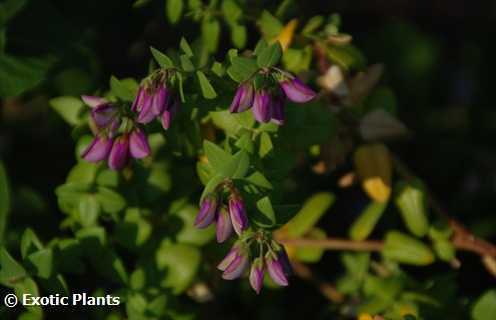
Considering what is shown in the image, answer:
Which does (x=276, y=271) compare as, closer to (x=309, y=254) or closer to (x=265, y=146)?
(x=265, y=146)

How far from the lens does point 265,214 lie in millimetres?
1173

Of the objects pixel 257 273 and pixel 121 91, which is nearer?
pixel 257 273

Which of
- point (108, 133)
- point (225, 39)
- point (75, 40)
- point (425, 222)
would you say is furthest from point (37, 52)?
point (425, 222)

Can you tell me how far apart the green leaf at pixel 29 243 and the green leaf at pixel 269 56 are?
1.62 feet

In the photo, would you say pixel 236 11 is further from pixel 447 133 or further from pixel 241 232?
pixel 447 133

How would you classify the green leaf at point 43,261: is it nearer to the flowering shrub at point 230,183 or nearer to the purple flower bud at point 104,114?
the flowering shrub at point 230,183

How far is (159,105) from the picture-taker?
45.6 inches

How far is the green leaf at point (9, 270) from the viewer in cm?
131

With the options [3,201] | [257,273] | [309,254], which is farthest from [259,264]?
[3,201]

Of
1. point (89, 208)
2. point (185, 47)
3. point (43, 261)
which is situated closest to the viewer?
point (185, 47)

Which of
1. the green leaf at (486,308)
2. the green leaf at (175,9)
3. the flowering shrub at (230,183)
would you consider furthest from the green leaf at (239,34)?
the green leaf at (486,308)

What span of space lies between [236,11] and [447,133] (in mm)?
992

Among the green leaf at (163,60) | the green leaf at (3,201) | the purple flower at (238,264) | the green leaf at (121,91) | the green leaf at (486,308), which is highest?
the green leaf at (163,60)

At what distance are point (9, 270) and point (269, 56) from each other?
→ 20.7 inches
